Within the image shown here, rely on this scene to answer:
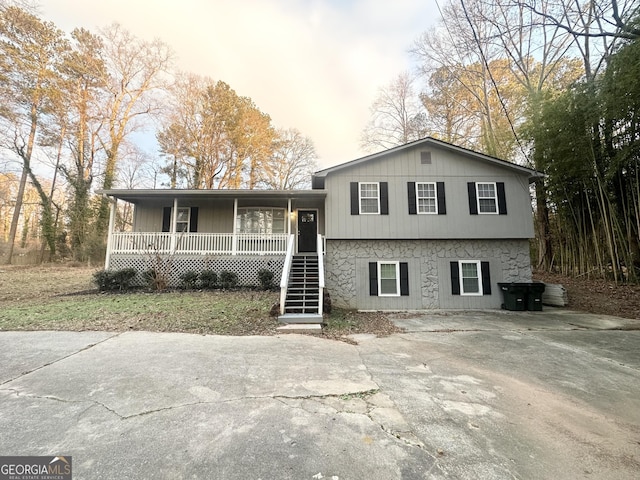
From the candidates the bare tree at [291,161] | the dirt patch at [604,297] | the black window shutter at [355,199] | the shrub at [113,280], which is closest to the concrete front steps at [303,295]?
the black window shutter at [355,199]

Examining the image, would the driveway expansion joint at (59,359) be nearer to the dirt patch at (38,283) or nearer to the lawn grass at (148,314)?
the lawn grass at (148,314)

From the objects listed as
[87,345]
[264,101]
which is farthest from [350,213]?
[264,101]

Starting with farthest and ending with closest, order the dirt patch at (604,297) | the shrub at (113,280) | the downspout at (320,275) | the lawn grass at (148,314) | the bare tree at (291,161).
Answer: the bare tree at (291,161) → the shrub at (113,280) → the dirt patch at (604,297) → the downspout at (320,275) → the lawn grass at (148,314)

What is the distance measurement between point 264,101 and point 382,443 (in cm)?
2265

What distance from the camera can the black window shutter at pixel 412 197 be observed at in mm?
9172

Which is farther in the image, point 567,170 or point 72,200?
A: point 72,200

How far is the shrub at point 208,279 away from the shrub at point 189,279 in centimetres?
24

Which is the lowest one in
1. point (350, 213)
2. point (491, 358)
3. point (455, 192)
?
point (491, 358)

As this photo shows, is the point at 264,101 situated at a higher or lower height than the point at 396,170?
higher

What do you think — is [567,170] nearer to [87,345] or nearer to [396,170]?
[396,170]

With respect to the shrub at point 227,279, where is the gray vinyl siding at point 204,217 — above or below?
above

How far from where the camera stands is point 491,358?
4352mm

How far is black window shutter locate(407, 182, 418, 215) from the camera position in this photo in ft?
30.1
